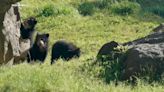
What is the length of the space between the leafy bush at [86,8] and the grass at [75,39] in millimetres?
149

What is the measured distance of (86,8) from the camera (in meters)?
19.8

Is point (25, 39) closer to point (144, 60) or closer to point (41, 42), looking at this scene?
point (41, 42)

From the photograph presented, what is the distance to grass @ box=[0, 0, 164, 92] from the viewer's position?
7.54 m

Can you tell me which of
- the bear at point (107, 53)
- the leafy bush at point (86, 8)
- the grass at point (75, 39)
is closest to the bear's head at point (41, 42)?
the grass at point (75, 39)

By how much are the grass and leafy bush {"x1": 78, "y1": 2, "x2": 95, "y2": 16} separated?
149mm

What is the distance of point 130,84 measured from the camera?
829 centimetres

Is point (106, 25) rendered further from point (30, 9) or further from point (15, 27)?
point (15, 27)

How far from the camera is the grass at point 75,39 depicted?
24.7ft

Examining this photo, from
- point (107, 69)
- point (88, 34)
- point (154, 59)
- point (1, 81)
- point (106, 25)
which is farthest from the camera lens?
point (106, 25)

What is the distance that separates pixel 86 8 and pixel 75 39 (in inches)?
157

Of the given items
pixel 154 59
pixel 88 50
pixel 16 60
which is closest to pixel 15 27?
pixel 16 60

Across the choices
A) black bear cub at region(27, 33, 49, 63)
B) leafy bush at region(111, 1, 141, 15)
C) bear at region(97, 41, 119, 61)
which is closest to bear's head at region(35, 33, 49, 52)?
black bear cub at region(27, 33, 49, 63)

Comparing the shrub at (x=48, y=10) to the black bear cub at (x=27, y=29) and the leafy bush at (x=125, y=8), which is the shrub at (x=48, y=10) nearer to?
the leafy bush at (x=125, y=8)

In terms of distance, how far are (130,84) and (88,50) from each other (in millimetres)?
6129
